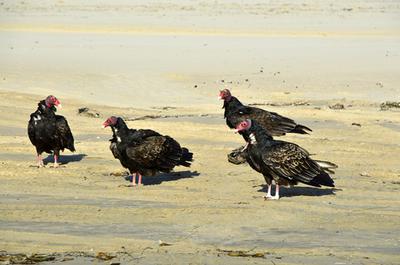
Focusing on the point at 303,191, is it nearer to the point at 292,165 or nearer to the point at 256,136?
the point at 292,165

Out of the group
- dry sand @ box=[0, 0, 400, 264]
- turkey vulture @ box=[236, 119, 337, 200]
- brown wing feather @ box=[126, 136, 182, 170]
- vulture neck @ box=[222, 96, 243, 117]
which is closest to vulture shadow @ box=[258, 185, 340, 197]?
dry sand @ box=[0, 0, 400, 264]

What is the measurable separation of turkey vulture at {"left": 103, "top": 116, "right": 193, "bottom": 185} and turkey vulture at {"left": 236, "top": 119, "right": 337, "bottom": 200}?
1.42 meters

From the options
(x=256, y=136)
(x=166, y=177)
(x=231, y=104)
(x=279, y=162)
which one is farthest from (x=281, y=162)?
(x=231, y=104)

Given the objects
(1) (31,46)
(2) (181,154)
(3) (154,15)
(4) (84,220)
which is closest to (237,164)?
(2) (181,154)

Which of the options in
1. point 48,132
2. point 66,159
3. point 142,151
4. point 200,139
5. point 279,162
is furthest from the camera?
A: point 200,139

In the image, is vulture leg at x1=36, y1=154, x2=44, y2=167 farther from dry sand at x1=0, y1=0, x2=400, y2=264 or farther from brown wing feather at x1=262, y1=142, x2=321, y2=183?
brown wing feather at x1=262, y1=142, x2=321, y2=183

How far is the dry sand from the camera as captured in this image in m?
9.80

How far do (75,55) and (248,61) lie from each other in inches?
232

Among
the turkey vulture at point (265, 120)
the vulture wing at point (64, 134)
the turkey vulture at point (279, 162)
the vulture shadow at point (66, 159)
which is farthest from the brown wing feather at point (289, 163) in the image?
the vulture shadow at point (66, 159)

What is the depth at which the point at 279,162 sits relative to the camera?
1177cm

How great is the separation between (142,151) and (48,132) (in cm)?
217

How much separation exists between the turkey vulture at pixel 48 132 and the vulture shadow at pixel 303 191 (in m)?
3.48

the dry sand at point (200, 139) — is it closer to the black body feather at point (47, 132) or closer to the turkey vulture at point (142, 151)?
the turkey vulture at point (142, 151)

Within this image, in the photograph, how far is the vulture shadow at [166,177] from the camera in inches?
533
